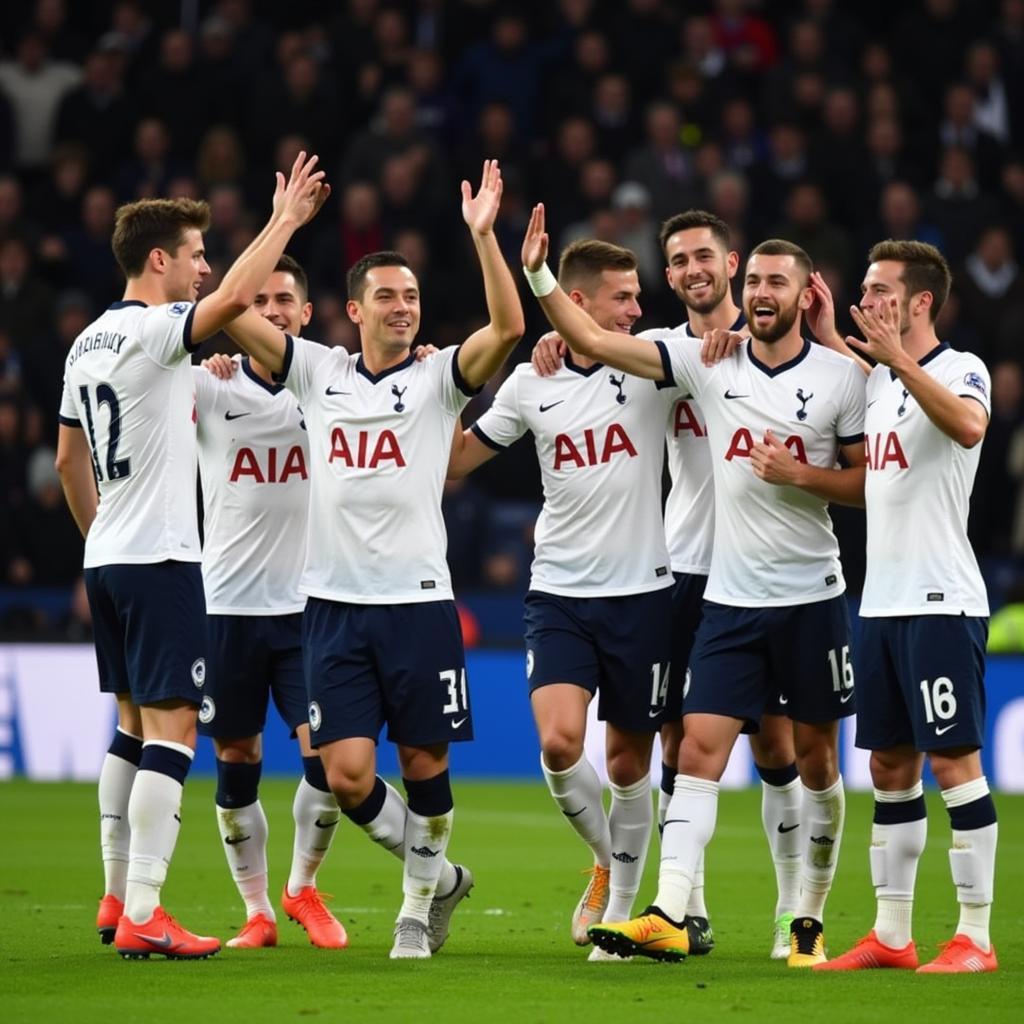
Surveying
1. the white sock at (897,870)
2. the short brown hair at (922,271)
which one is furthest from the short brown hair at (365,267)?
the white sock at (897,870)

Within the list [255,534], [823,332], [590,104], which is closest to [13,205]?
[590,104]

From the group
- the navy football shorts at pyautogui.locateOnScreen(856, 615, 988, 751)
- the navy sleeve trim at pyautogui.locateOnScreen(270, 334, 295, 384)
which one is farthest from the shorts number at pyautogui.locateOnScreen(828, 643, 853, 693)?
the navy sleeve trim at pyautogui.locateOnScreen(270, 334, 295, 384)

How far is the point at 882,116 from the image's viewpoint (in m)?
19.2

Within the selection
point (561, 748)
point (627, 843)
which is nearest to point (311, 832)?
point (561, 748)

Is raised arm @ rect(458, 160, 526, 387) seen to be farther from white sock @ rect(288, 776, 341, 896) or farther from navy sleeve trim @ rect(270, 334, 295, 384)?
white sock @ rect(288, 776, 341, 896)

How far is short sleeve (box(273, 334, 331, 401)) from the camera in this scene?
27.7 ft

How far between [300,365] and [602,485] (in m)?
1.37

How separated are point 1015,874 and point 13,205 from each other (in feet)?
38.4

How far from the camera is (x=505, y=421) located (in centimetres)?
897

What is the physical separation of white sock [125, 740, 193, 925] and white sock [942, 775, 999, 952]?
2991 millimetres

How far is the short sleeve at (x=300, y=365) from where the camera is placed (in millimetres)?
8445

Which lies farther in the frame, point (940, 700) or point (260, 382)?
point (260, 382)

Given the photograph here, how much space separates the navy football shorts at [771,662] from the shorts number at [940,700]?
1.76 ft

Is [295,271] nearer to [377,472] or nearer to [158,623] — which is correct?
[377,472]
